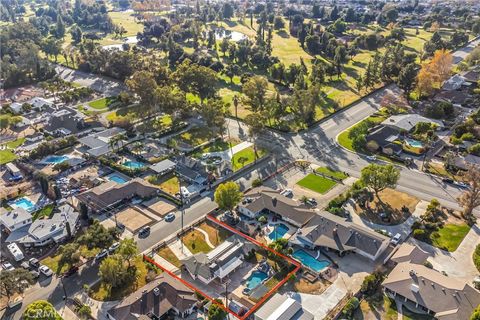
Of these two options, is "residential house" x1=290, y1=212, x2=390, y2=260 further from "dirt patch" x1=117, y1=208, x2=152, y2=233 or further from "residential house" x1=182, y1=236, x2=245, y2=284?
"dirt patch" x1=117, y1=208, x2=152, y2=233

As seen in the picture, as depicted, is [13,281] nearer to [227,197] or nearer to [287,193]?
[227,197]

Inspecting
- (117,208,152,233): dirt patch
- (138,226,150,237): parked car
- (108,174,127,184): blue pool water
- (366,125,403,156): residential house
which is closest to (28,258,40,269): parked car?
(117,208,152,233): dirt patch

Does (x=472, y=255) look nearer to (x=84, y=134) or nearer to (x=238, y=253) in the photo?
(x=238, y=253)

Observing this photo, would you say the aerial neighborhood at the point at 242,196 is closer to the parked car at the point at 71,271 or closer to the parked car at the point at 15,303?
the parked car at the point at 15,303

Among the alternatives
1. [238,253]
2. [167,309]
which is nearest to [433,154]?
[238,253]

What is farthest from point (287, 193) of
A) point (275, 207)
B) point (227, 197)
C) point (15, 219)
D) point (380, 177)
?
point (15, 219)

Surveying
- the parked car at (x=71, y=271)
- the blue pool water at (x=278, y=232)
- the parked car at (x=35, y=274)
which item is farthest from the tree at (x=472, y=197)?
the parked car at (x=35, y=274)

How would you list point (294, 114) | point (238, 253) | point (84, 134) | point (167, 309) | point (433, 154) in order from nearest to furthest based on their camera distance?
point (167, 309), point (238, 253), point (433, 154), point (84, 134), point (294, 114)
